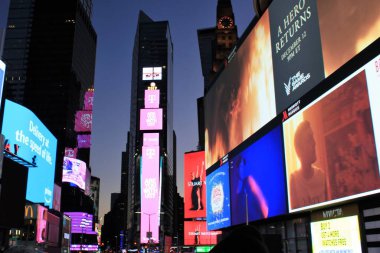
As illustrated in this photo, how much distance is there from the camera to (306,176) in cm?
1766

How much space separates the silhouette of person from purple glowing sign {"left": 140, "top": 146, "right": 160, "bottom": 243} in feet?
217

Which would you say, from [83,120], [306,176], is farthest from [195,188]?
[306,176]

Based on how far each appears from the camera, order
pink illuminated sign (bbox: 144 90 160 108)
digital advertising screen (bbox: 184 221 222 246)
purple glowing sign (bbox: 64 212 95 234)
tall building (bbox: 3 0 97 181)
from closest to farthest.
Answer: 1. digital advertising screen (bbox: 184 221 222 246)
2. pink illuminated sign (bbox: 144 90 160 108)
3. purple glowing sign (bbox: 64 212 95 234)
4. tall building (bbox: 3 0 97 181)

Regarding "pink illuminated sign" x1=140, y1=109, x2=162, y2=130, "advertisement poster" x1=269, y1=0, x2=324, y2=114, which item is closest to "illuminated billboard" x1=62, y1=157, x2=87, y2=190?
"pink illuminated sign" x1=140, y1=109, x2=162, y2=130

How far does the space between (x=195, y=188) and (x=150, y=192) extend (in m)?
25.8

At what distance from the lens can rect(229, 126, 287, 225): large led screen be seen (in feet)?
67.7

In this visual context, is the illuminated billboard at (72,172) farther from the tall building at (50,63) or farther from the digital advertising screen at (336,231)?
the digital advertising screen at (336,231)

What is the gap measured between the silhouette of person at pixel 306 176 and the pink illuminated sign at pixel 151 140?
70133 mm

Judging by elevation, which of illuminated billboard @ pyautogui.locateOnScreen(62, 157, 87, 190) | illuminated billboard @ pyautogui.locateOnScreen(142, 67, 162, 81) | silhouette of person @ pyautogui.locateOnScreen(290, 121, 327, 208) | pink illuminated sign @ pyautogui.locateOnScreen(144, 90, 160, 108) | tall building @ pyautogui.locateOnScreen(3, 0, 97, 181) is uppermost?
tall building @ pyautogui.locateOnScreen(3, 0, 97, 181)

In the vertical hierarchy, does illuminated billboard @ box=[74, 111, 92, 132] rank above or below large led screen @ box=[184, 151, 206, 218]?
above

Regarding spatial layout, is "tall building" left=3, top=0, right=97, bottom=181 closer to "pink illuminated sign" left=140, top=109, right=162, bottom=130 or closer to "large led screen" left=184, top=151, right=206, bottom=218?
"pink illuminated sign" left=140, top=109, right=162, bottom=130

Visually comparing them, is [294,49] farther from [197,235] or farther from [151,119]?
[151,119]

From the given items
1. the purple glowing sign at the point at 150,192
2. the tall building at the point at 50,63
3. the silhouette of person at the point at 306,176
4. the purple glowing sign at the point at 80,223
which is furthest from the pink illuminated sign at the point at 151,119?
the tall building at the point at 50,63

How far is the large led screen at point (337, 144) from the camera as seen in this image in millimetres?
13445
